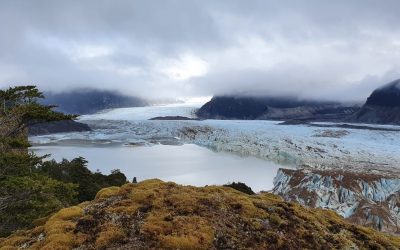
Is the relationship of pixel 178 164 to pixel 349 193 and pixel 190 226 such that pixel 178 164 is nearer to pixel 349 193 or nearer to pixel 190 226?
pixel 349 193

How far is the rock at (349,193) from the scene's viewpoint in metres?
77.6

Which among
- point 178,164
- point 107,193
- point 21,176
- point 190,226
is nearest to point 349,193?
point 178,164

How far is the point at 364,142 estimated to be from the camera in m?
141

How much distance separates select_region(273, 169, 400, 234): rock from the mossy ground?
67.0 metres

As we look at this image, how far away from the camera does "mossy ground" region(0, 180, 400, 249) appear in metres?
11.2

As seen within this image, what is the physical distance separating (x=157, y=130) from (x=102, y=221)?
534 ft

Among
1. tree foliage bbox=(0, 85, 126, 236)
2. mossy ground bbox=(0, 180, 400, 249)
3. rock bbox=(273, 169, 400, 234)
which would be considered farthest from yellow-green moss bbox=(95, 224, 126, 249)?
rock bbox=(273, 169, 400, 234)

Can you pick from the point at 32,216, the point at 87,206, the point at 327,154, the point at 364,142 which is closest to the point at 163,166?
the point at 327,154

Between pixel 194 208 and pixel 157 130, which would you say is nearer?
pixel 194 208

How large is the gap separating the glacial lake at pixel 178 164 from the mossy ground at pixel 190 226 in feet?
288

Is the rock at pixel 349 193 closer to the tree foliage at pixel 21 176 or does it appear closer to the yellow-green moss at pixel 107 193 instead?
the tree foliage at pixel 21 176

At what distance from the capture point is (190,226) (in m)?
11.7

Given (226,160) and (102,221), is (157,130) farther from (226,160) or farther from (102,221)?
(102,221)

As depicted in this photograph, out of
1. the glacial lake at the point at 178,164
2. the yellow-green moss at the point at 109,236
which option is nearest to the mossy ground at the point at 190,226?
the yellow-green moss at the point at 109,236
